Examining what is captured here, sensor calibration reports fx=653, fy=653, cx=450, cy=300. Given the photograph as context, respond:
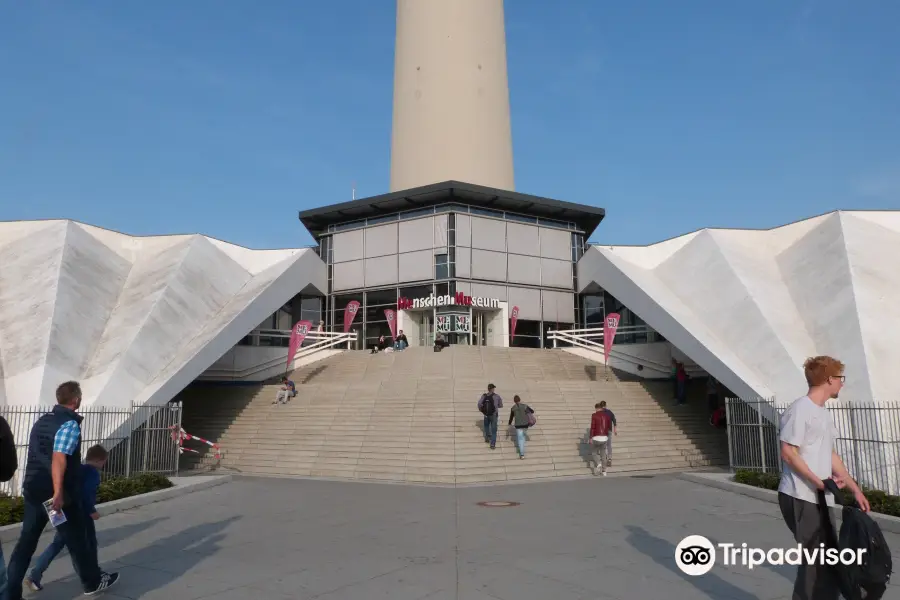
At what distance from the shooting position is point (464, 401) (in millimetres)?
19172

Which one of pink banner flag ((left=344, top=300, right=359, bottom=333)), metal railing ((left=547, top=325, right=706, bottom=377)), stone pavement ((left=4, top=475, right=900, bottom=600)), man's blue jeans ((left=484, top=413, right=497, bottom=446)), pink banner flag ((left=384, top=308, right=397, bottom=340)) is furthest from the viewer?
pink banner flag ((left=384, top=308, right=397, bottom=340))

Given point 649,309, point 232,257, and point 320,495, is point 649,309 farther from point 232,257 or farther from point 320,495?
point 232,257

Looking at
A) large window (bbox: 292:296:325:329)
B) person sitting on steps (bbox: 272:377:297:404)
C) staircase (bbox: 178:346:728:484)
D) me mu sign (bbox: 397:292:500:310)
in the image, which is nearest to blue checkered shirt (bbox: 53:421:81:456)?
staircase (bbox: 178:346:728:484)

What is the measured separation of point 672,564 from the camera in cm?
711

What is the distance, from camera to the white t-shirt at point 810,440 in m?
4.47

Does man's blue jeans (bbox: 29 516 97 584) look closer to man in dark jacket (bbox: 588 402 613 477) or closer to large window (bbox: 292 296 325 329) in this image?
man in dark jacket (bbox: 588 402 613 477)

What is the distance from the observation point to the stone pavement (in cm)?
619

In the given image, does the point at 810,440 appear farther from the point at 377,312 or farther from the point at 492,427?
the point at 377,312

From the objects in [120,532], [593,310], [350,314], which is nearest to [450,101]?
[593,310]

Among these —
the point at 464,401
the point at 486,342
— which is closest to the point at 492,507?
the point at 464,401

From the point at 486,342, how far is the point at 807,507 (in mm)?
31943

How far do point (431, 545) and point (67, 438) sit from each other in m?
4.33

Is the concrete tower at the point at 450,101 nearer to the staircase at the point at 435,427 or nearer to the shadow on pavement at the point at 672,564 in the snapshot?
the staircase at the point at 435,427

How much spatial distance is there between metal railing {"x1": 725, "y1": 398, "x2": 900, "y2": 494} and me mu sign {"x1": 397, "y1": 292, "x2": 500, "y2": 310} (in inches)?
738
